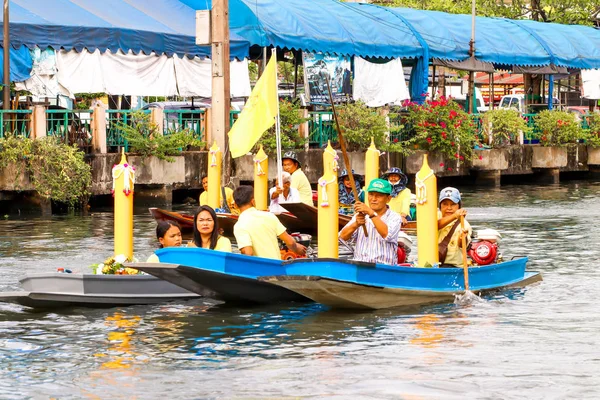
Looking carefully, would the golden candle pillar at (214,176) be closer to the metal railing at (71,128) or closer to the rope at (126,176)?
the metal railing at (71,128)

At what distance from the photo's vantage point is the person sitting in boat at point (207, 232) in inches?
524

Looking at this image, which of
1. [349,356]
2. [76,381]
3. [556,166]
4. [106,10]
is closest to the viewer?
[76,381]

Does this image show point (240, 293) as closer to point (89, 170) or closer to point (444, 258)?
point (444, 258)

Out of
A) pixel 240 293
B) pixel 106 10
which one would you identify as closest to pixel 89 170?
pixel 106 10

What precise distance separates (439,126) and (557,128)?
559 cm

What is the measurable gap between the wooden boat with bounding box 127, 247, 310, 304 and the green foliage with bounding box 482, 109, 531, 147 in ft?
72.3

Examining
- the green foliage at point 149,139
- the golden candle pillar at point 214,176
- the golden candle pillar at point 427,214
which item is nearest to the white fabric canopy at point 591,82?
the green foliage at point 149,139

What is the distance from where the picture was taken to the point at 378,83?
33094 millimetres

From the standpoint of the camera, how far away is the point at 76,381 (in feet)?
34.4

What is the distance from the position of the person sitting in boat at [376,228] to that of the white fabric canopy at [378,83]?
63.2ft

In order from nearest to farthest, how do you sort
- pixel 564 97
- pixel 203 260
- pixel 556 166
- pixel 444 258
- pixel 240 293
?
pixel 203 260 → pixel 240 293 → pixel 444 258 → pixel 556 166 → pixel 564 97

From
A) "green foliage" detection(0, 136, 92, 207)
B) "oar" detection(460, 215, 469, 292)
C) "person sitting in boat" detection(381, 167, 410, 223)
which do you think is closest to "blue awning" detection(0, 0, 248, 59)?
"green foliage" detection(0, 136, 92, 207)

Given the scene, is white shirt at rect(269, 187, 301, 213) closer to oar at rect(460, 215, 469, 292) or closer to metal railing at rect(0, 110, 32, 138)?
oar at rect(460, 215, 469, 292)

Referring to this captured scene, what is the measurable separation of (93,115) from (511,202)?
10.3m
